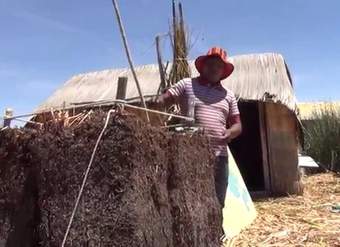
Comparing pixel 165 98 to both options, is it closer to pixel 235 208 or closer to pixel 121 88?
pixel 121 88

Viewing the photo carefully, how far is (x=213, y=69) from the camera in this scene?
5215 millimetres

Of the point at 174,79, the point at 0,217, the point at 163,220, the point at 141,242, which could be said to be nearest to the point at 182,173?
the point at 163,220

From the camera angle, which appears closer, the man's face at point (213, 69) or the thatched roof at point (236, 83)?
the man's face at point (213, 69)

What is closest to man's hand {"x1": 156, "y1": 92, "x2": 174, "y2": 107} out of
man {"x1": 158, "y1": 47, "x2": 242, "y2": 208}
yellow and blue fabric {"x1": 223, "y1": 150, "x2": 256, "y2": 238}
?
man {"x1": 158, "y1": 47, "x2": 242, "y2": 208}

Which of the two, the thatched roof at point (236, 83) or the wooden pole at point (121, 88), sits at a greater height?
the thatched roof at point (236, 83)

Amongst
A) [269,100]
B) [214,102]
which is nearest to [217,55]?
[214,102]

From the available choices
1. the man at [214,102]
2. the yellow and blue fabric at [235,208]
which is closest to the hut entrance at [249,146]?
the yellow and blue fabric at [235,208]

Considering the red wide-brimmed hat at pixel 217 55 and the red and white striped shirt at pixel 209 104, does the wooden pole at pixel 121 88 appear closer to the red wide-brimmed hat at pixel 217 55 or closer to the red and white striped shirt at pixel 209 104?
the red and white striped shirt at pixel 209 104

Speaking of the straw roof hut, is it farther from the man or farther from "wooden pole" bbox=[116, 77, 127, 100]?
"wooden pole" bbox=[116, 77, 127, 100]

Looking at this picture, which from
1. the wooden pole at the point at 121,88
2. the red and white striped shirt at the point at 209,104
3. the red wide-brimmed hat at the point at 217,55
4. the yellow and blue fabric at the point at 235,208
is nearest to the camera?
the wooden pole at the point at 121,88

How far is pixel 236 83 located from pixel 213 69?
522cm

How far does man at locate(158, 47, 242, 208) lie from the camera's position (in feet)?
16.5

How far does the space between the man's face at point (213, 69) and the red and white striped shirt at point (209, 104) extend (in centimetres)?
7

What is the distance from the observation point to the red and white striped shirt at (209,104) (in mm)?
5012
